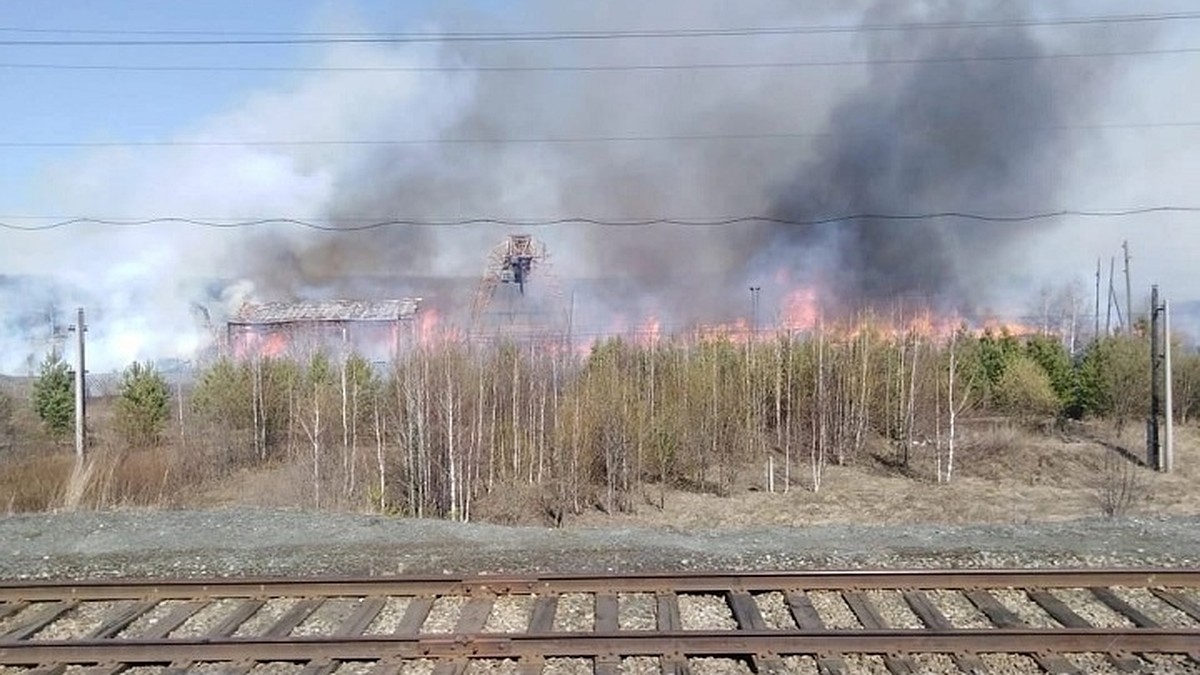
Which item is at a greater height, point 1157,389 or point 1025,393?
point 1157,389

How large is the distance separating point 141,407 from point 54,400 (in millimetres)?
3136

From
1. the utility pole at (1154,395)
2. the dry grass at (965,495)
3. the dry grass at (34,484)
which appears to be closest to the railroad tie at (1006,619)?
the dry grass at (965,495)

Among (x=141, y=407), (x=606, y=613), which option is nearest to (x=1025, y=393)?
(x=606, y=613)

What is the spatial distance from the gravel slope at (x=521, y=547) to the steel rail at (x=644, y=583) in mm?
721

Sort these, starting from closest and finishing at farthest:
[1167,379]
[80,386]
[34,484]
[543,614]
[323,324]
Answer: [543,614] < [34,484] < [1167,379] < [80,386] < [323,324]

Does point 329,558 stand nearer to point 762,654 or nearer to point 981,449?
point 762,654

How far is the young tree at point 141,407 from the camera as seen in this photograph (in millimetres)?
19703

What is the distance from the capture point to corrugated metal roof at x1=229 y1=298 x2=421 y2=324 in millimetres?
31406

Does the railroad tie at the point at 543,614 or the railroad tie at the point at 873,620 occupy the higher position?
the railroad tie at the point at 873,620

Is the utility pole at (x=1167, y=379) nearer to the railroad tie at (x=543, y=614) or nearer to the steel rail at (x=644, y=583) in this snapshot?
the steel rail at (x=644, y=583)

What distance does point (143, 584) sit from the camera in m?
6.06

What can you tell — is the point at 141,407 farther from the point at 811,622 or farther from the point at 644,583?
the point at 811,622

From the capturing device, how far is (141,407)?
20141 mm

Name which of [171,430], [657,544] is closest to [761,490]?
[657,544]
